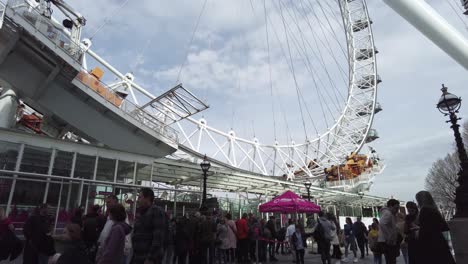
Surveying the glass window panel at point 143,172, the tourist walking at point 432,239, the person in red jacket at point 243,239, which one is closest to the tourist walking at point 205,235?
the person in red jacket at point 243,239

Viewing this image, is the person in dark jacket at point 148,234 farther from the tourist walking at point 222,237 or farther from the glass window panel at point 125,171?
the glass window panel at point 125,171

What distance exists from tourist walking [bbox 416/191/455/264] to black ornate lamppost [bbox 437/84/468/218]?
10.9 feet

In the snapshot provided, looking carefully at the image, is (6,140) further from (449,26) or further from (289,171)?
(289,171)

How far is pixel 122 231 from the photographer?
161 inches

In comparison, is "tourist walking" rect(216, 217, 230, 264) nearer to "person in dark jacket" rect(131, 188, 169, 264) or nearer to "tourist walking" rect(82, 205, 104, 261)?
"tourist walking" rect(82, 205, 104, 261)

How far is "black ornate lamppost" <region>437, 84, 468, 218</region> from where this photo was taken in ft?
23.2

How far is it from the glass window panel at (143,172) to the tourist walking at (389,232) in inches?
564

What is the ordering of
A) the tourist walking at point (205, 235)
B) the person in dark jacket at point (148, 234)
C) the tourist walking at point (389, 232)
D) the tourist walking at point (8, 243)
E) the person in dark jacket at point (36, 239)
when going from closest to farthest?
the person in dark jacket at point (148, 234) → the tourist walking at point (8, 243) → the person in dark jacket at point (36, 239) → the tourist walking at point (389, 232) → the tourist walking at point (205, 235)

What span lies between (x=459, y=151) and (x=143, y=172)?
1649 centimetres

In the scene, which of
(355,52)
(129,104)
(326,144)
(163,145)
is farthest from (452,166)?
(129,104)

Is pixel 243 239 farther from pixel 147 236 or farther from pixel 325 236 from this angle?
pixel 147 236

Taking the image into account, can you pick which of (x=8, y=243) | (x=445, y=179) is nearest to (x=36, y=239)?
(x=8, y=243)

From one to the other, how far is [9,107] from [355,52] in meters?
46.5

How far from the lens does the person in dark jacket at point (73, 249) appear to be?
3.45 m
